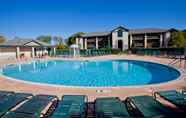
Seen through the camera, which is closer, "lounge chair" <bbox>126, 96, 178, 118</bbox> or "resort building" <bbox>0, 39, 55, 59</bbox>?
"lounge chair" <bbox>126, 96, 178, 118</bbox>

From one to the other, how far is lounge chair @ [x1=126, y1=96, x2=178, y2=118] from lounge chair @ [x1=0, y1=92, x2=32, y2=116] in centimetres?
342

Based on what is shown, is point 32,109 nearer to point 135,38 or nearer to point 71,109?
point 71,109

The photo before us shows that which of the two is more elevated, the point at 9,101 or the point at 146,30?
the point at 146,30

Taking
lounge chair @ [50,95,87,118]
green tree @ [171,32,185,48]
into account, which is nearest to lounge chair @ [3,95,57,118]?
lounge chair @ [50,95,87,118]

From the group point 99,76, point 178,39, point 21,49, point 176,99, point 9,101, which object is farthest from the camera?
point 178,39

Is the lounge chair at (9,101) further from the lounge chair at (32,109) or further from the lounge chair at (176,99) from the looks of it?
the lounge chair at (176,99)

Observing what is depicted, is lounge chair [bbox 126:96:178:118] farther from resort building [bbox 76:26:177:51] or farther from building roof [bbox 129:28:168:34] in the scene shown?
building roof [bbox 129:28:168:34]

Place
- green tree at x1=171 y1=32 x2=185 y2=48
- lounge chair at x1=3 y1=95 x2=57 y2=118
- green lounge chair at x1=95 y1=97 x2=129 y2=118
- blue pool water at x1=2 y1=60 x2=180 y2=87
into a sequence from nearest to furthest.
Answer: lounge chair at x1=3 y1=95 x2=57 y2=118
green lounge chair at x1=95 y1=97 x2=129 y2=118
blue pool water at x1=2 y1=60 x2=180 y2=87
green tree at x1=171 y1=32 x2=185 y2=48

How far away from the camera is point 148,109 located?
475cm

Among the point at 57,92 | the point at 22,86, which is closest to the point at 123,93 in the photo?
the point at 57,92

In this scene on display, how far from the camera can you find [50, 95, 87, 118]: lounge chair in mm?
4406

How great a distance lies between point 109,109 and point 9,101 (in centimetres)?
304

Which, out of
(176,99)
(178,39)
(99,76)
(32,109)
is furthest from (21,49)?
(178,39)

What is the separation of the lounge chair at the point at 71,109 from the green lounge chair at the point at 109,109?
0.42m
